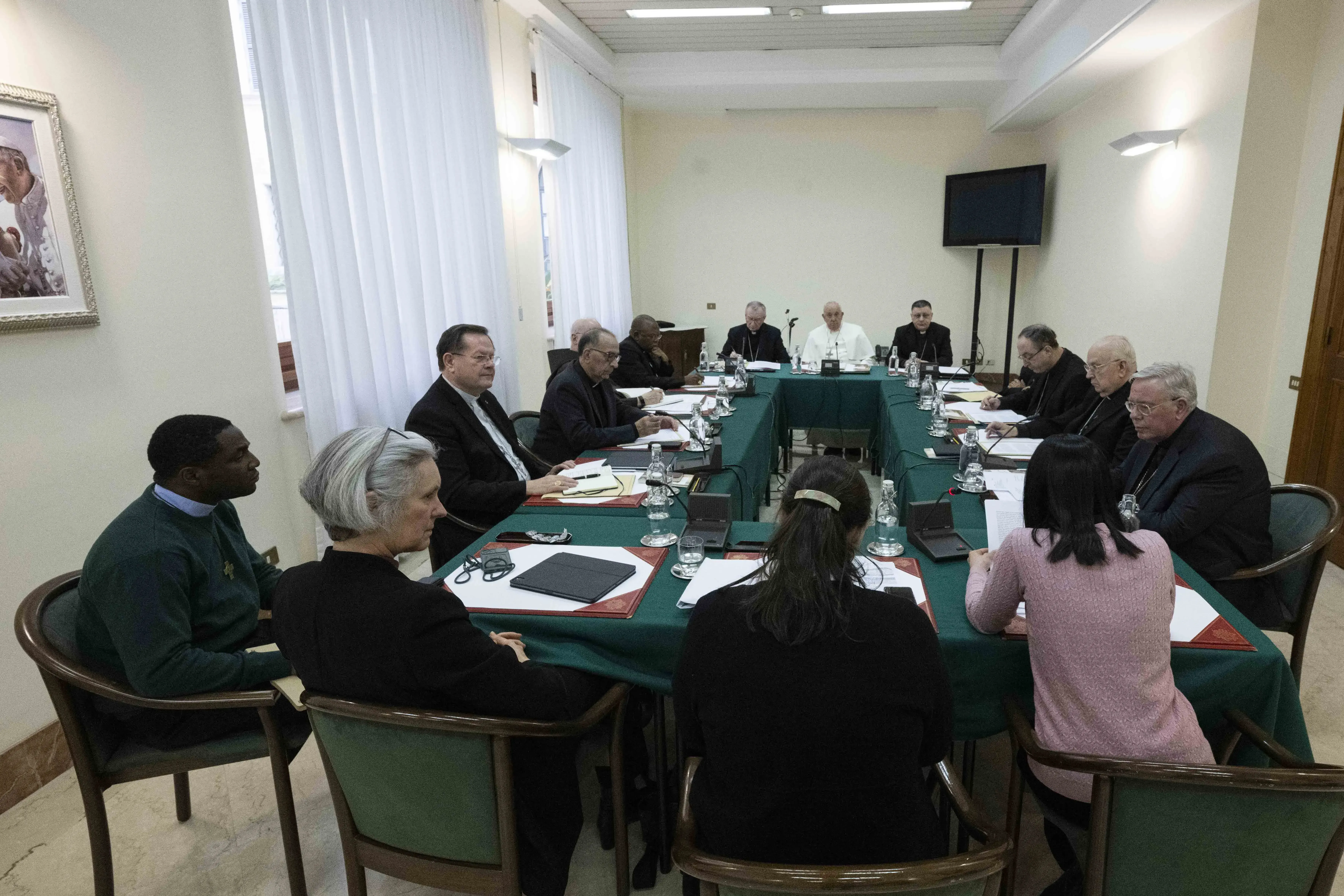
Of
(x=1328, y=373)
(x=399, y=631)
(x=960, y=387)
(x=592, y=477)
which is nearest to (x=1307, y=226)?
(x=1328, y=373)

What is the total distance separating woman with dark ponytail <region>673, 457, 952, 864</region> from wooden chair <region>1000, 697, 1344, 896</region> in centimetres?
29

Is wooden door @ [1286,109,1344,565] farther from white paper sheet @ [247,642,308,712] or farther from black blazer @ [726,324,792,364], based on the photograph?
white paper sheet @ [247,642,308,712]

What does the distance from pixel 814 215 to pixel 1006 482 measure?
5.98 metres

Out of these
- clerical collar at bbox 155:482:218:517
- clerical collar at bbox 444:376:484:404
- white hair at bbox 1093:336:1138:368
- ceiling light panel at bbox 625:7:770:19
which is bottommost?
clerical collar at bbox 155:482:218:517

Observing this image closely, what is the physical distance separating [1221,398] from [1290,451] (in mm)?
553

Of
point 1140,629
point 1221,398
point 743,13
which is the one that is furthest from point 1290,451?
point 743,13

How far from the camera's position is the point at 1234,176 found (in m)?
4.06

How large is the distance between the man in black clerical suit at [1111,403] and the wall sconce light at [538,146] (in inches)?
133

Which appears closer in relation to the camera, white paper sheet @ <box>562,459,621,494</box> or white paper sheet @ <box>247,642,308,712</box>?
white paper sheet @ <box>247,642,308,712</box>

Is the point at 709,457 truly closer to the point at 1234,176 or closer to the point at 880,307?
the point at 1234,176

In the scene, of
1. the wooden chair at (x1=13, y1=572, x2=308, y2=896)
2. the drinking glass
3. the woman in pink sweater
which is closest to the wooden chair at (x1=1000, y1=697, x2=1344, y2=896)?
the woman in pink sweater

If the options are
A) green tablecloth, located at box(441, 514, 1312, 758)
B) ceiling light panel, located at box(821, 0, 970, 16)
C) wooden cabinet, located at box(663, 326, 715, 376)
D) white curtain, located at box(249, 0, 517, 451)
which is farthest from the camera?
wooden cabinet, located at box(663, 326, 715, 376)

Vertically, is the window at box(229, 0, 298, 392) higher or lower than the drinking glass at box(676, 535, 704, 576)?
higher

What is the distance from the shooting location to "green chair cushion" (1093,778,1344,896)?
1.12 metres
